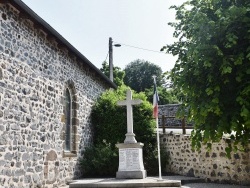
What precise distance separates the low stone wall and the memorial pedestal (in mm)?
2545

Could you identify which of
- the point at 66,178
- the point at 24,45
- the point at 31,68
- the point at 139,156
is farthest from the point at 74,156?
the point at 24,45

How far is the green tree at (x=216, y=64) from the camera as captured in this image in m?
4.41

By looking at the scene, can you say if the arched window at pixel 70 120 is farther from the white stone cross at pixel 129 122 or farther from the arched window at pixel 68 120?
the white stone cross at pixel 129 122

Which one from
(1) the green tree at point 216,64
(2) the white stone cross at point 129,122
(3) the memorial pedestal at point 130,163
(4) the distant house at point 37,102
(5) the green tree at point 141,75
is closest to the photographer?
A: (1) the green tree at point 216,64

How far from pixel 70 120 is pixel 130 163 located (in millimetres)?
3044

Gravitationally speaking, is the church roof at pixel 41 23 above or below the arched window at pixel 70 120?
above

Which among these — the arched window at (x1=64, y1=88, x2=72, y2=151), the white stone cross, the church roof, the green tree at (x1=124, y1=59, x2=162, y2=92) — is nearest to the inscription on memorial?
the white stone cross

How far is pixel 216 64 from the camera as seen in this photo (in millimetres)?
4797

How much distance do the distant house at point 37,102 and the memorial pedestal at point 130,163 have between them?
1.98 m

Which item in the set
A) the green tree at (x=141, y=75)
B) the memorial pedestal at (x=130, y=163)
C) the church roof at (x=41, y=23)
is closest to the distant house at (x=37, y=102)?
the church roof at (x=41, y=23)

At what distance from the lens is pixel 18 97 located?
7887mm

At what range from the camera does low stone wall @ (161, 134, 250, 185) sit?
33.2 ft

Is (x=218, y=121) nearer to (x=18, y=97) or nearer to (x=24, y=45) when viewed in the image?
(x=18, y=97)

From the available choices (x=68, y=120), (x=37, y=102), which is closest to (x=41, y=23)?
(x=37, y=102)
